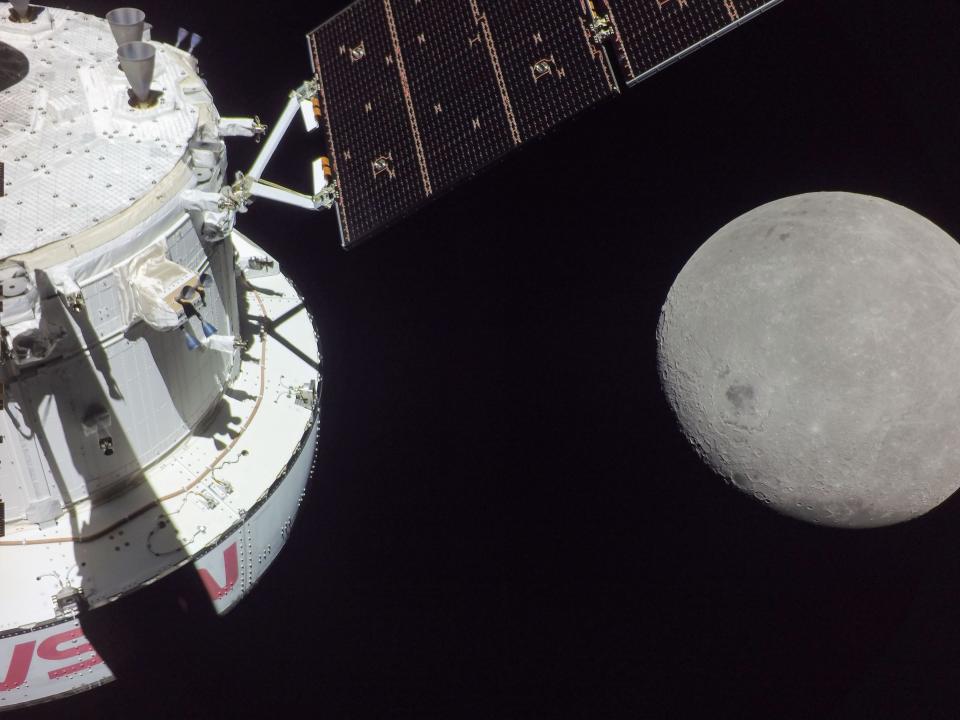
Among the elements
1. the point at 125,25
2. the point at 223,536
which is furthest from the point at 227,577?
the point at 125,25

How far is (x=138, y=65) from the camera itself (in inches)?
269

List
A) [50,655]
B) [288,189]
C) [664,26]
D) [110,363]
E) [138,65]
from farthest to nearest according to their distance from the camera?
[288,189]
[664,26]
[138,65]
[50,655]
[110,363]

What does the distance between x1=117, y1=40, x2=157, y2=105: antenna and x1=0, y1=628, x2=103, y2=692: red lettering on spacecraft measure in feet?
13.7

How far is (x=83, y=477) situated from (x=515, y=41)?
5.15 metres

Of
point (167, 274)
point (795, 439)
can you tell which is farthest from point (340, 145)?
point (795, 439)

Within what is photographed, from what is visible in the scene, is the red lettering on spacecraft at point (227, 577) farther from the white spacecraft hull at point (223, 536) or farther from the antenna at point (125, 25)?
the antenna at point (125, 25)

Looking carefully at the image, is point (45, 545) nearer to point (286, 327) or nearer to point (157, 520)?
point (157, 520)

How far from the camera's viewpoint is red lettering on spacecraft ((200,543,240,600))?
24.0ft

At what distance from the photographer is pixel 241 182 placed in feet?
24.5

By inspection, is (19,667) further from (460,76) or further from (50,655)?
(460,76)

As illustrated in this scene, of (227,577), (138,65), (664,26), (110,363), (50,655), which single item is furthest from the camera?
(227,577)

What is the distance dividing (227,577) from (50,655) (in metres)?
1.43

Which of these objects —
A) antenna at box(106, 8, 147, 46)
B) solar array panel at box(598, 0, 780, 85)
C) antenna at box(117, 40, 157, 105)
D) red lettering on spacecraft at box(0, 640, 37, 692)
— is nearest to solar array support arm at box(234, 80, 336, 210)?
antenna at box(117, 40, 157, 105)

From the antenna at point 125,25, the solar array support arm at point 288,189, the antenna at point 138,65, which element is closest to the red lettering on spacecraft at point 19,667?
the solar array support arm at point 288,189
